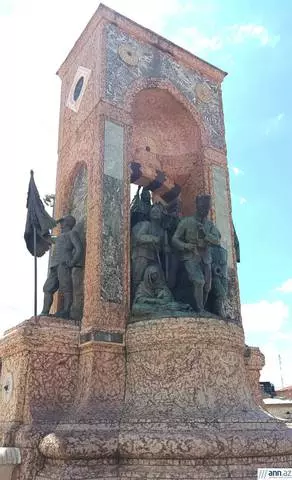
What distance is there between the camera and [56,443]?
539 cm

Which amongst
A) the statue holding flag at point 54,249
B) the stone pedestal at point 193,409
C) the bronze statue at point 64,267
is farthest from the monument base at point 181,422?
the statue holding flag at point 54,249

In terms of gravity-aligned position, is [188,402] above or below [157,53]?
below

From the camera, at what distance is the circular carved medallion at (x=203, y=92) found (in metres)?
10.3

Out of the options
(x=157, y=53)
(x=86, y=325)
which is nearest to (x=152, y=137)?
(x=157, y=53)

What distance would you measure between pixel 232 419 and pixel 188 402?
595 millimetres

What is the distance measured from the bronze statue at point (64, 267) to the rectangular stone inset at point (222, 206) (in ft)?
10.1

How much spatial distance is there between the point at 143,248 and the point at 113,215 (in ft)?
2.59

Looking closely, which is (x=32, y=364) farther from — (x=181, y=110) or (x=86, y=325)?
(x=181, y=110)

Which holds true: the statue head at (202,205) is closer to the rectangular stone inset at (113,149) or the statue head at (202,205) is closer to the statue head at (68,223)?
the rectangular stone inset at (113,149)

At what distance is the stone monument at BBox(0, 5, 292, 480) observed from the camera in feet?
18.1

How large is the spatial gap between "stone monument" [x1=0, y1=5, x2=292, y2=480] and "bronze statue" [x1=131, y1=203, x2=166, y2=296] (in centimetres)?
2

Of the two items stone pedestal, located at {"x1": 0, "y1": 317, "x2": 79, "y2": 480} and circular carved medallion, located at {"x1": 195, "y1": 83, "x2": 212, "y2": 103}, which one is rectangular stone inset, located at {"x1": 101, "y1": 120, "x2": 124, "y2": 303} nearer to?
stone pedestal, located at {"x1": 0, "y1": 317, "x2": 79, "y2": 480}

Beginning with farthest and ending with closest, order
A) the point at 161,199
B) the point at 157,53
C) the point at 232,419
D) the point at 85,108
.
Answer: the point at 161,199, the point at 157,53, the point at 85,108, the point at 232,419

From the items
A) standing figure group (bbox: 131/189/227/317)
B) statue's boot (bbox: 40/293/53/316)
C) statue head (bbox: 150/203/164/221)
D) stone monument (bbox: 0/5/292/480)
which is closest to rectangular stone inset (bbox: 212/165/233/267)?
stone monument (bbox: 0/5/292/480)
